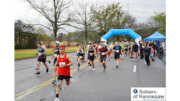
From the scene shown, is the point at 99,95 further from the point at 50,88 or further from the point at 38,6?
the point at 38,6

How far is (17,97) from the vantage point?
461cm

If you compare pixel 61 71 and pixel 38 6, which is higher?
pixel 38 6

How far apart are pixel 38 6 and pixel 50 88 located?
656 inches

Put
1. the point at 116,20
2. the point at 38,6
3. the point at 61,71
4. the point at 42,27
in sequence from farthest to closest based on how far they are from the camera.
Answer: the point at 116,20 < the point at 42,27 < the point at 38,6 < the point at 61,71

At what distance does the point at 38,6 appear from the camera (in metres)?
19.4

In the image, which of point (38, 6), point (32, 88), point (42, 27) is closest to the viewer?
point (32, 88)
